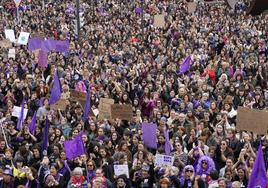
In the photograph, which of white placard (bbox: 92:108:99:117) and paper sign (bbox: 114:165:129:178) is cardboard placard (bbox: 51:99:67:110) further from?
paper sign (bbox: 114:165:129:178)

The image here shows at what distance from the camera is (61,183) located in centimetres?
1123

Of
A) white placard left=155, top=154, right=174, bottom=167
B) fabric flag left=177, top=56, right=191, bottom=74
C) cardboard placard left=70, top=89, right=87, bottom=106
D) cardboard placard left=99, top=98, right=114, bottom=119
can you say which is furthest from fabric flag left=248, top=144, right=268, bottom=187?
fabric flag left=177, top=56, right=191, bottom=74

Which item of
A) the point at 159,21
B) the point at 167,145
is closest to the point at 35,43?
the point at 159,21

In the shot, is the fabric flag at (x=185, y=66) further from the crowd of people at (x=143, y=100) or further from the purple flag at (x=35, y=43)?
the purple flag at (x=35, y=43)

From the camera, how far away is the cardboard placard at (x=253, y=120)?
11883 millimetres

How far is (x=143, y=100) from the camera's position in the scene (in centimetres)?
1625

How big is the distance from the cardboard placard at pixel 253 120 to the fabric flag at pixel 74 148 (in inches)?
93.5

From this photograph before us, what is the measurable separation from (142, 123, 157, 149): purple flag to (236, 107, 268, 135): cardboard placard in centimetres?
137

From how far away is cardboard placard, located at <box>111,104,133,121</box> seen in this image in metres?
13.6

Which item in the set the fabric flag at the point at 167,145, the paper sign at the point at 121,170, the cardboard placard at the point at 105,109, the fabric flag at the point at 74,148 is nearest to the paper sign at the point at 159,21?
the cardboard placard at the point at 105,109

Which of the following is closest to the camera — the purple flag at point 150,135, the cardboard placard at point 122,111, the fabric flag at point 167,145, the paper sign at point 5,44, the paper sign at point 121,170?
the paper sign at point 121,170

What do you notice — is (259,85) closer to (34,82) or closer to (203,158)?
(34,82)

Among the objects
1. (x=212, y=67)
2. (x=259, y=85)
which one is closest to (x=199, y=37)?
(x=212, y=67)

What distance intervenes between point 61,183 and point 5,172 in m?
0.80
